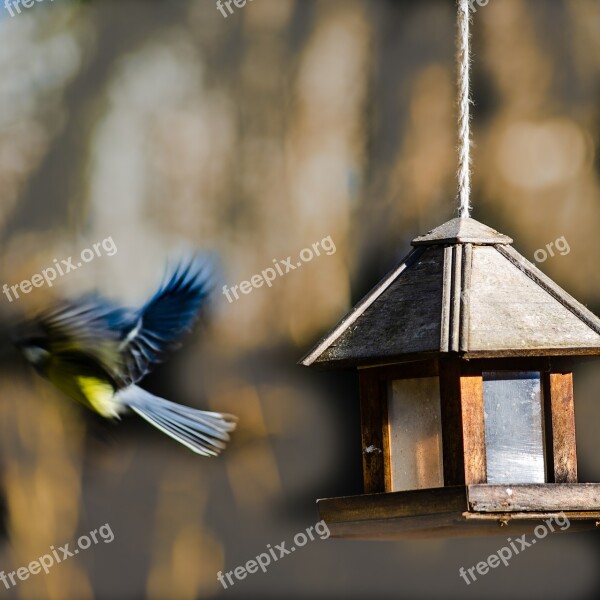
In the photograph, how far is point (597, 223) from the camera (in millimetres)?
3211

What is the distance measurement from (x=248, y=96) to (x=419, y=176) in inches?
18.7

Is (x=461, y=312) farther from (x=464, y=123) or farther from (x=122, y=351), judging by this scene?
(x=122, y=351)

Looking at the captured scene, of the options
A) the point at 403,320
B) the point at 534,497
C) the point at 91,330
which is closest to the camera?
the point at 534,497

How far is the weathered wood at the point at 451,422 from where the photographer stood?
6.66 feet

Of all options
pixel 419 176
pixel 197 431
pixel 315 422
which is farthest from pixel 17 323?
pixel 419 176

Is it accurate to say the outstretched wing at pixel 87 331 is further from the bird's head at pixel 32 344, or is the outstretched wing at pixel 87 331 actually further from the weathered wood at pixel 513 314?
the weathered wood at pixel 513 314

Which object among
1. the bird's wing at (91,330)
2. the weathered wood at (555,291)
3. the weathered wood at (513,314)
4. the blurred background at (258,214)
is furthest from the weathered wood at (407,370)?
the bird's wing at (91,330)

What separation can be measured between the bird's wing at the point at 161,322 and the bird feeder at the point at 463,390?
1061 millimetres

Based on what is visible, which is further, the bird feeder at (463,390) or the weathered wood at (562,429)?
the weathered wood at (562,429)

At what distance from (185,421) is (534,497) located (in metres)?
1.31

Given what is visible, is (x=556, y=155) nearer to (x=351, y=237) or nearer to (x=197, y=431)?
(x=351, y=237)

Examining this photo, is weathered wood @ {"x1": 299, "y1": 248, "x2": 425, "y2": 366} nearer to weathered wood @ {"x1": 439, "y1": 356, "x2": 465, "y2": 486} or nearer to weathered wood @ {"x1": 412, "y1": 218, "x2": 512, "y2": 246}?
weathered wood @ {"x1": 412, "y1": 218, "x2": 512, "y2": 246}

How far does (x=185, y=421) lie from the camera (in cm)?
315

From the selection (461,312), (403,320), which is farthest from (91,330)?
(461,312)
